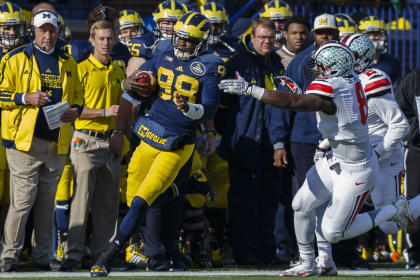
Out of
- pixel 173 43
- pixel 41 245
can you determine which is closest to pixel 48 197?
pixel 41 245

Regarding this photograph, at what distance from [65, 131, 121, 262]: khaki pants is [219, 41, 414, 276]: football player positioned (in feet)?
6.54

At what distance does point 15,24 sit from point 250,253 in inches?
121

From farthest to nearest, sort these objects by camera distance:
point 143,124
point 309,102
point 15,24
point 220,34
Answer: point 220,34 < point 15,24 < point 143,124 < point 309,102

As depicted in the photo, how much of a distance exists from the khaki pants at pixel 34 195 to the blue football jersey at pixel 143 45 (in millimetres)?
1413

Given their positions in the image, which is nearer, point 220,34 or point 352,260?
point 352,260

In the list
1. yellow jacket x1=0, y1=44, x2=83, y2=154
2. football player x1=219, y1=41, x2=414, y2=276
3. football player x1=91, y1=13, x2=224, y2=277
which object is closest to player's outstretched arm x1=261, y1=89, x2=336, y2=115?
football player x1=219, y1=41, x2=414, y2=276

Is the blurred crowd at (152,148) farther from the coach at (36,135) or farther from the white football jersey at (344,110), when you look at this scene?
the white football jersey at (344,110)

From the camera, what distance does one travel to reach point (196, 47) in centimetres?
874

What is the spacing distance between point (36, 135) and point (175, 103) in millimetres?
1330

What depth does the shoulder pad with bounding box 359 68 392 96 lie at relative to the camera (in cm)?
874

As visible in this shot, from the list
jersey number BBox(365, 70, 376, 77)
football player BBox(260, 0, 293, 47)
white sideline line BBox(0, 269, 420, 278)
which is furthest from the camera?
football player BBox(260, 0, 293, 47)

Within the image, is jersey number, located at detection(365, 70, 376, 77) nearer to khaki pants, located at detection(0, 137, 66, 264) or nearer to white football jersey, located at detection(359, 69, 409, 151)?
white football jersey, located at detection(359, 69, 409, 151)

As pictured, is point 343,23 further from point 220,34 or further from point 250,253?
point 250,253

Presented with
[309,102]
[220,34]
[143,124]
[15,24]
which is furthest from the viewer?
[220,34]
